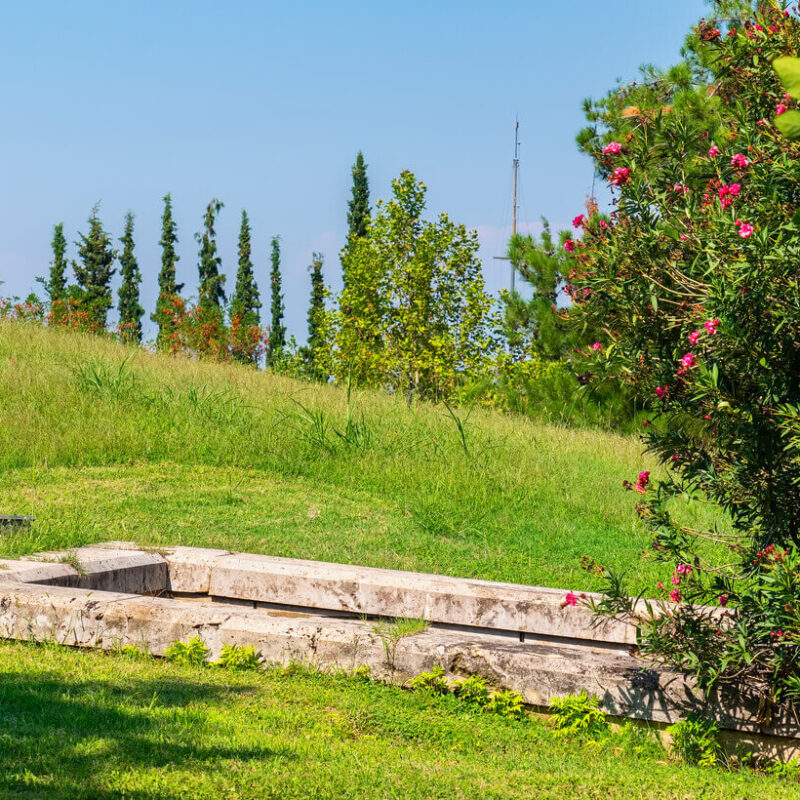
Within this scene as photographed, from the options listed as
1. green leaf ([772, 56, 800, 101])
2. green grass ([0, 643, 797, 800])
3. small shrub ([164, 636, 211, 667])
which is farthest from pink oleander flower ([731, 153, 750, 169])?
small shrub ([164, 636, 211, 667])

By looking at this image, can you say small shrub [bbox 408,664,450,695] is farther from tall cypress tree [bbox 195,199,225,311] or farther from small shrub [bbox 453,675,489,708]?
tall cypress tree [bbox 195,199,225,311]

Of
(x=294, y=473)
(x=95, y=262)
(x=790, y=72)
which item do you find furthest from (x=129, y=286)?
(x=790, y=72)

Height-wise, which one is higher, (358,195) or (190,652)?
(358,195)

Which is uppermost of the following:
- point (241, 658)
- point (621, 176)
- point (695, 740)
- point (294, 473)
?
point (621, 176)

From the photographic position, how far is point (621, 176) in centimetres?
429

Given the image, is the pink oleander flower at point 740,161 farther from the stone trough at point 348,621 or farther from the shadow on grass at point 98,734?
the shadow on grass at point 98,734

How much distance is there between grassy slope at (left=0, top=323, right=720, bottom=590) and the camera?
318 inches

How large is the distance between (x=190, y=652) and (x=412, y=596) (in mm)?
1546

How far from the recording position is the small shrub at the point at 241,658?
194 inches

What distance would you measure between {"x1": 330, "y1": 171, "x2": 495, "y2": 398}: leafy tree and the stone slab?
45.3ft

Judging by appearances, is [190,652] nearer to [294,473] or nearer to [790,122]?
[790,122]

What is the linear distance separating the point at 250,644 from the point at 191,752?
130cm

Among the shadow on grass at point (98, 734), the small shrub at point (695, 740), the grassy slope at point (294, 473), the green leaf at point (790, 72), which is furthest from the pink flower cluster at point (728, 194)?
the grassy slope at point (294, 473)

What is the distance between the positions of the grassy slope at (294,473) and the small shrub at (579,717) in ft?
9.96
